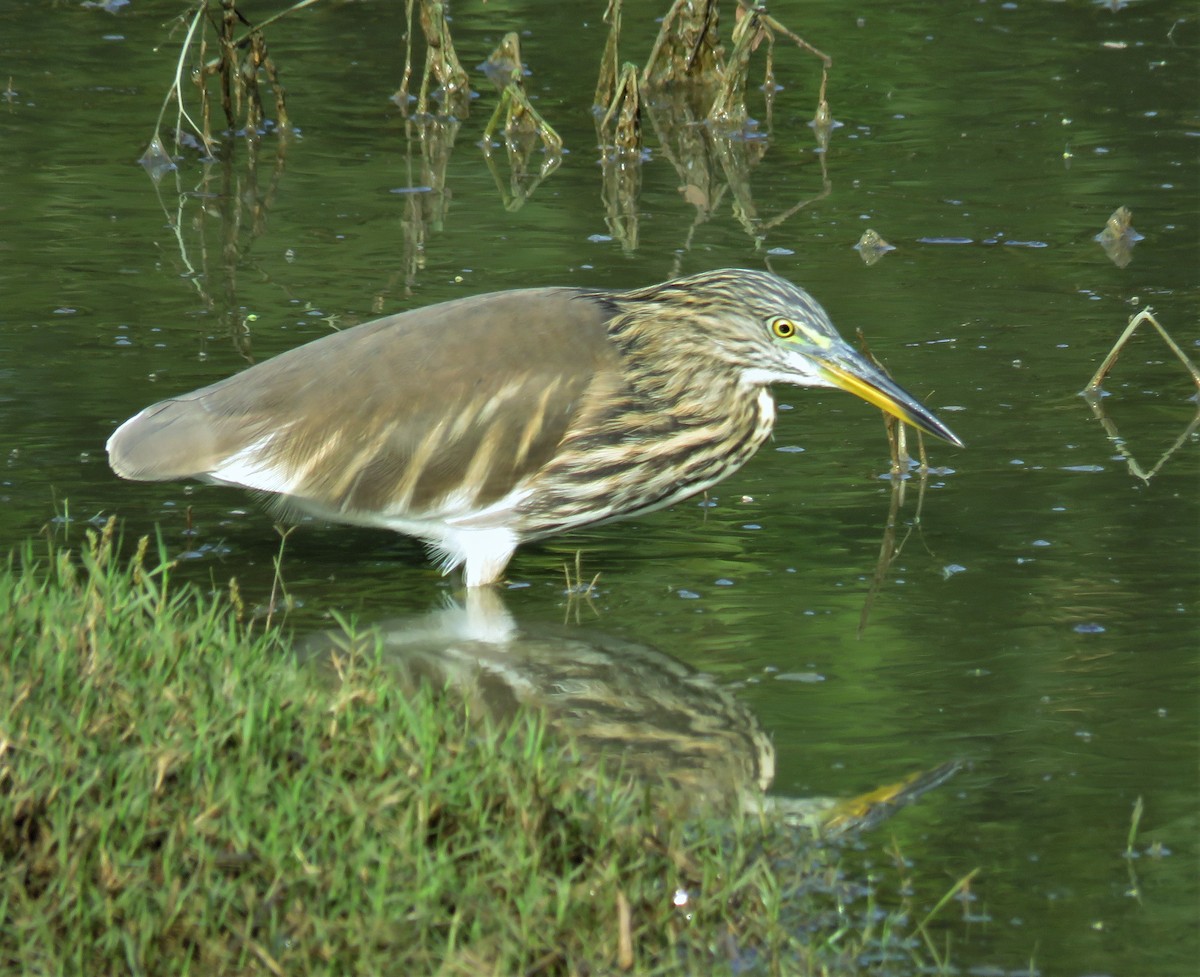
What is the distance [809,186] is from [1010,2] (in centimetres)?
428

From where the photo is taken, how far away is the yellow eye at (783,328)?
245 inches

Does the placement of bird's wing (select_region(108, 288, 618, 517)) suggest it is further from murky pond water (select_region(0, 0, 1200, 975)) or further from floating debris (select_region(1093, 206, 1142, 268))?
floating debris (select_region(1093, 206, 1142, 268))

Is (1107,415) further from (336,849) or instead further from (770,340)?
(336,849)

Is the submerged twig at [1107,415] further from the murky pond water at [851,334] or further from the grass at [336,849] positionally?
the grass at [336,849]

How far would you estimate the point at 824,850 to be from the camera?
182 inches

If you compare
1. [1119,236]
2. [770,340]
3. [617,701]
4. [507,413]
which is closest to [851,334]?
[1119,236]

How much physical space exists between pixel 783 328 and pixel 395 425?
118cm

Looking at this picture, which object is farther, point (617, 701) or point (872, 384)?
point (872, 384)

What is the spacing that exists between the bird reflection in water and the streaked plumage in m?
0.37

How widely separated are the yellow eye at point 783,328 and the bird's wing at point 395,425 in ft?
1.68

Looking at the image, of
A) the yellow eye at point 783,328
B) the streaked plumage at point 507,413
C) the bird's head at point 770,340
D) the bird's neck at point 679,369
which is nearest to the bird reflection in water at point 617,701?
the streaked plumage at point 507,413

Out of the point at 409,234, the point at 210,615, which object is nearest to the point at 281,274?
the point at 409,234

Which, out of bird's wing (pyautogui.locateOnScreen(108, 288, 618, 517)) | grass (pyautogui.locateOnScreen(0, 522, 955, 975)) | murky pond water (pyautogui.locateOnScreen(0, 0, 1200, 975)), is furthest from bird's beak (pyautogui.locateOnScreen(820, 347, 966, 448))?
grass (pyautogui.locateOnScreen(0, 522, 955, 975))

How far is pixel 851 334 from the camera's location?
848 cm
